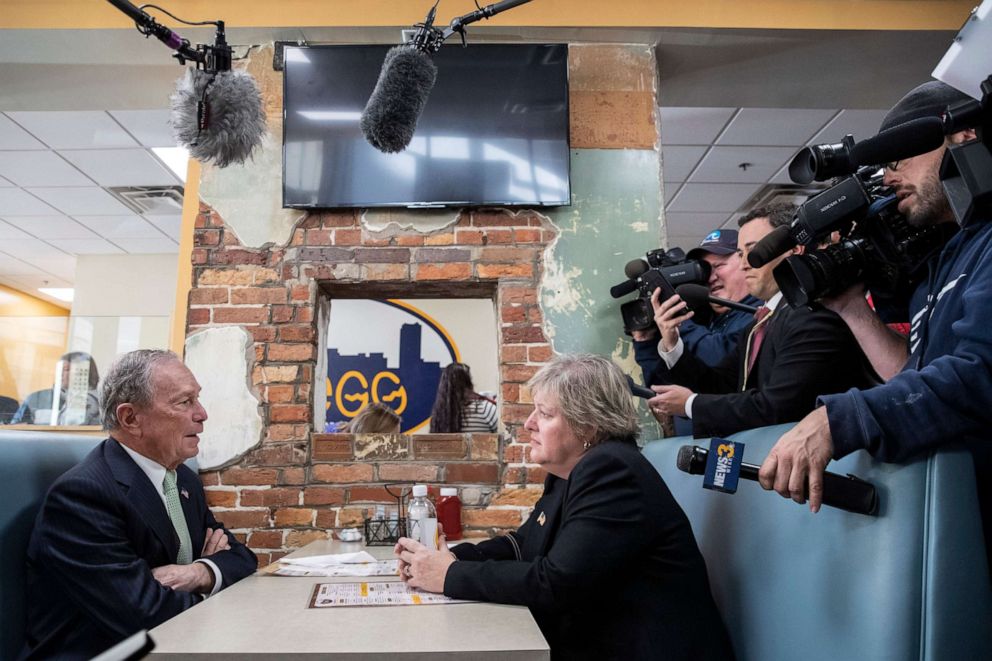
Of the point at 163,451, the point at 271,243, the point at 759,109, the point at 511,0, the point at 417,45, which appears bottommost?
the point at 163,451

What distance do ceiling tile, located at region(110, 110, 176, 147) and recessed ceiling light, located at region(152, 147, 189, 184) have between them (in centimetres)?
8

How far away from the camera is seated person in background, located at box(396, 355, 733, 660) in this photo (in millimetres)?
1346

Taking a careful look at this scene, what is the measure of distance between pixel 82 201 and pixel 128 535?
15.0 ft

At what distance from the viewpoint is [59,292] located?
27.6 ft

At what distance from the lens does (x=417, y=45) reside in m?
1.85

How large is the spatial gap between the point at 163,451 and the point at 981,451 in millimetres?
1705

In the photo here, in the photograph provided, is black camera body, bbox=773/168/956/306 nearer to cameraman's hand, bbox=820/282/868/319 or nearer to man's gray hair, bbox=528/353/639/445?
cameraman's hand, bbox=820/282/868/319

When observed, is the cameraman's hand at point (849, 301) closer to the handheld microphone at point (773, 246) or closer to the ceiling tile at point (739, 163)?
the handheld microphone at point (773, 246)

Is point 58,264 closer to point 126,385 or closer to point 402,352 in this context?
point 402,352

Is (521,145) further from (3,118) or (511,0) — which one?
(3,118)

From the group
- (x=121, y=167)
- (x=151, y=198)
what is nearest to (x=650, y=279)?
(x=121, y=167)

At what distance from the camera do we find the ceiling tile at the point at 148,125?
3.92m

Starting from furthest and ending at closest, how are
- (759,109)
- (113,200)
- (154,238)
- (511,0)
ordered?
(154,238)
(113,200)
(759,109)
(511,0)

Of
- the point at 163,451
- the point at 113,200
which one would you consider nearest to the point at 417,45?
the point at 163,451
